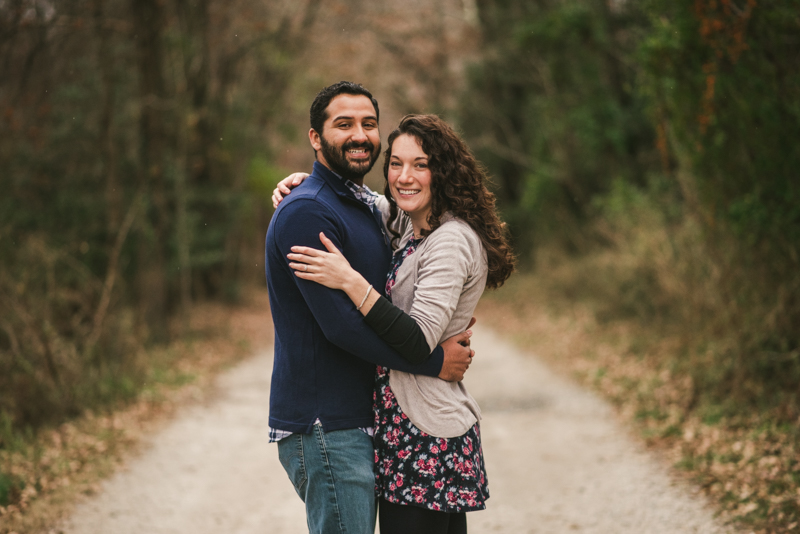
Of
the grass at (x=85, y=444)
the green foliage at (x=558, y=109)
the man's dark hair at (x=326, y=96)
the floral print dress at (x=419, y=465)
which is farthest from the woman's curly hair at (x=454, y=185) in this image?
the green foliage at (x=558, y=109)

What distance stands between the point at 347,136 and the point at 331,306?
71 cm

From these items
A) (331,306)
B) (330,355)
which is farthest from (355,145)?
(330,355)

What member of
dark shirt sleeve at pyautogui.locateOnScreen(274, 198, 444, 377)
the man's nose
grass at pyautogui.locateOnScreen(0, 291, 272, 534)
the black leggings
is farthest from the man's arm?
grass at pyautogui.locateOnScreen(0, 291, 272, 534)

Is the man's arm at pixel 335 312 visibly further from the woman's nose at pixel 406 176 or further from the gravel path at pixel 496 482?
the gravel path at pixel 496 482

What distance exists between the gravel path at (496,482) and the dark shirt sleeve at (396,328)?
3045 millimetres

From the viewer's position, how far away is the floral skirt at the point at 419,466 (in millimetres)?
2656

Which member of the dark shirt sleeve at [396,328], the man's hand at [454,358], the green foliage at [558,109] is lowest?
the man's hand at [454,358]

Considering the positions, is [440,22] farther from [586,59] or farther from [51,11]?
[51,11]

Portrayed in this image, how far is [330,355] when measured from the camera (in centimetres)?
267

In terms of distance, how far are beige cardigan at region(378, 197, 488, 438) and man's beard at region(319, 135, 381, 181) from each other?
385mm

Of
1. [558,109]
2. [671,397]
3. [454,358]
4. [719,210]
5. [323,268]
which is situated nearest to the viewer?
[323,268]

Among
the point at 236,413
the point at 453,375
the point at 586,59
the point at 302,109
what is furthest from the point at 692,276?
the point at 302,109

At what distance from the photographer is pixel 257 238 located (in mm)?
24297

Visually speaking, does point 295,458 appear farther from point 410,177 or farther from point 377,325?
point 410,177
